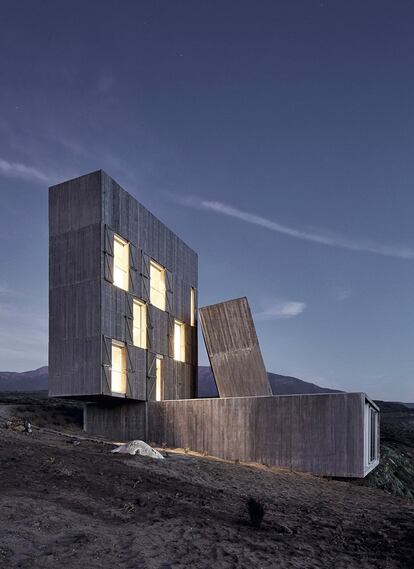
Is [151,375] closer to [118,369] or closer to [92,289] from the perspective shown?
[118,369]

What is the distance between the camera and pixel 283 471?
21.5 m

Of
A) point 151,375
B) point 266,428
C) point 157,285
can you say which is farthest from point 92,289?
point 266,428

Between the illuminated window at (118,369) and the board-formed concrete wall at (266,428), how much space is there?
2.18 metres

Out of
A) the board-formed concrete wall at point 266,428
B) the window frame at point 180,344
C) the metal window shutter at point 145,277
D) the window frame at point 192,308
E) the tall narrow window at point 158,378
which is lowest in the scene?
the board-formed concrete wall at point 266,428

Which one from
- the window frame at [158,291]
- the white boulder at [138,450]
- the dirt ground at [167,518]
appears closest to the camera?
the dirt ground at [167,518]

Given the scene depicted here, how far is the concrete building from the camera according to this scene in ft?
72.2

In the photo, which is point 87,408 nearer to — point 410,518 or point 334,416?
point 334,416

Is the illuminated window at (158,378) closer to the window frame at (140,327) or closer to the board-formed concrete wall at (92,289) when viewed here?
the board-formed concrete wall at (92,289)

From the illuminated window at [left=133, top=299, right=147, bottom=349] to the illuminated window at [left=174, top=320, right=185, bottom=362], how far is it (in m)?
3.81

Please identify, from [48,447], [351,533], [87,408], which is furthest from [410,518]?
[87,408]

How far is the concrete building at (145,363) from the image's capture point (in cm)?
2200

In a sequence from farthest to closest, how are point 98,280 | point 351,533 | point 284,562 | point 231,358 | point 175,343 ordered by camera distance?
point 175,343, point 231,358, point 98,280, point 351,533, point 284,562

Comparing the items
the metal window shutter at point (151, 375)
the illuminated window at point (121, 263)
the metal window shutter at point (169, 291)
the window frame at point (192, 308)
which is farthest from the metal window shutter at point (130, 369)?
the window frame at point (192, 308)

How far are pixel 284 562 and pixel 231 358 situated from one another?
18754mm
